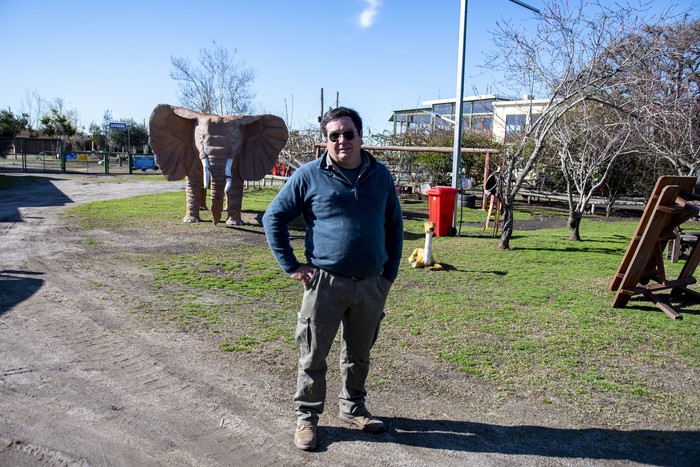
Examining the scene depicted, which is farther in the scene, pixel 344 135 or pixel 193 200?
pixel 193 200

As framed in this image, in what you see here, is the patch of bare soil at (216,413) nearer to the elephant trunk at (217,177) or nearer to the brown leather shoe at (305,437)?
the brown leather shoe at (305,437)

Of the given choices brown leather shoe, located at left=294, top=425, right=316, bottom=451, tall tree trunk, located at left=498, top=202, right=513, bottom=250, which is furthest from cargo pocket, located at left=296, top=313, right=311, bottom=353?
tall tree trunk, located at left=498, top=202, right=513, bottom=250

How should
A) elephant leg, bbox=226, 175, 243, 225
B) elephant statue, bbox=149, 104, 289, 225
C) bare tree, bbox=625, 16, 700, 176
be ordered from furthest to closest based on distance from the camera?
elephant leg, bbox=226, 175, 243, 225, elephant statue, bbox=149, 104, 289, 225, bare tree, bbox=625, 16, 700, 176

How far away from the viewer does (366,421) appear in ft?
11.1

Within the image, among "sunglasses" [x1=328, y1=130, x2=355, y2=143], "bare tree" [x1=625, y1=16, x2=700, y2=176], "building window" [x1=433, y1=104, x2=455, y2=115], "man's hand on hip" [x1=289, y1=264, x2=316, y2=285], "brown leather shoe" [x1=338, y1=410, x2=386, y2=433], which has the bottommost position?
Answer: "brown leather shoe" [x1=338, y1=410, x2=386, y2=433]

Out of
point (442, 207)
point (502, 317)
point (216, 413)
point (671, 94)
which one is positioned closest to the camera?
point (216, 413)

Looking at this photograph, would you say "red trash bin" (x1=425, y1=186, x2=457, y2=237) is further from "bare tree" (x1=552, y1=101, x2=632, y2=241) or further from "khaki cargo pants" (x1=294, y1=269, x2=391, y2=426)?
"khaki cargo pants" (x1=294, y1=269, x2=391, y2=426)

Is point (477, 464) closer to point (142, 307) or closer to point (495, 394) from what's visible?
point (495, 394)

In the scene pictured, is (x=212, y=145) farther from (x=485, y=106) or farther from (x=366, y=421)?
(x=366, y=421)

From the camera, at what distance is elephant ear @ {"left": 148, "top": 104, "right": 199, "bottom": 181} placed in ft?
39.3

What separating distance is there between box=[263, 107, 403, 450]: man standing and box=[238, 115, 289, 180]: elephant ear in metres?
8.99

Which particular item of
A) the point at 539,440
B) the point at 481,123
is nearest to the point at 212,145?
the point at 539,440

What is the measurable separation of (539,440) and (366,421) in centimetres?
103

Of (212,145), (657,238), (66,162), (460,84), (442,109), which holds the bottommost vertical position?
(657,238)
